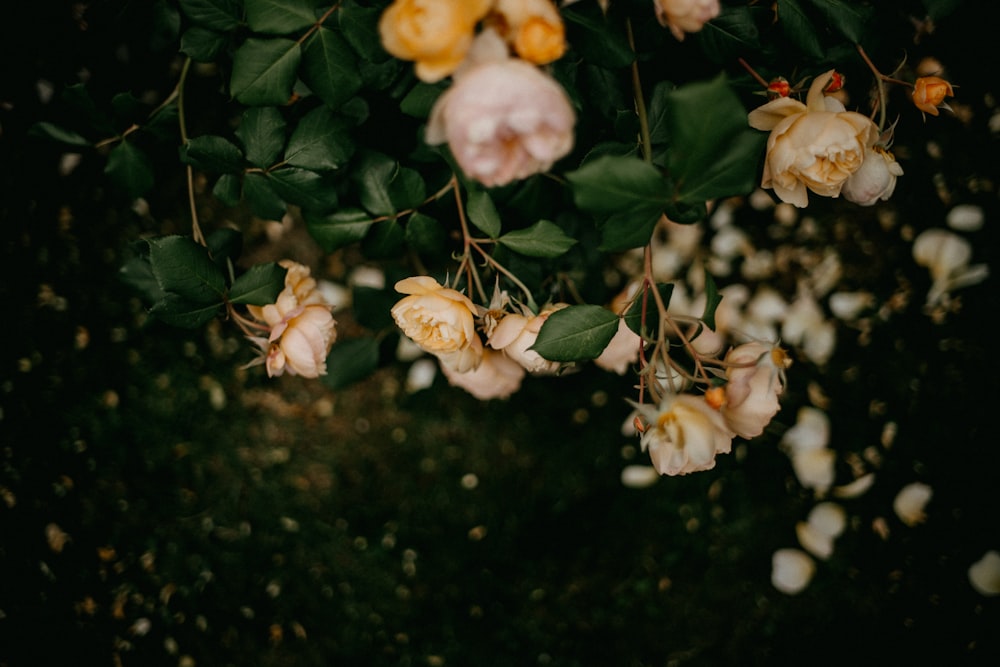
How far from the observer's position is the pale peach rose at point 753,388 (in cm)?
66

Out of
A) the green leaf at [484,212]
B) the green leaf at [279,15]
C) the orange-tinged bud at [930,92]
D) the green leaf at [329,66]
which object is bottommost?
the green leaf at [484,212]

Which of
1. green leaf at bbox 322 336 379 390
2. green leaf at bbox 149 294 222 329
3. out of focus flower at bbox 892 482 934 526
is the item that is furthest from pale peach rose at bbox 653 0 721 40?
out of focus flower at bbox 892 482 934 526

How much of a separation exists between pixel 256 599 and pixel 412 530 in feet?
1.56

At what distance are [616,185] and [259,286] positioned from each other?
0.50 meters

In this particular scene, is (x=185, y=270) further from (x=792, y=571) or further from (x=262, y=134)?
(x=792, y=571)

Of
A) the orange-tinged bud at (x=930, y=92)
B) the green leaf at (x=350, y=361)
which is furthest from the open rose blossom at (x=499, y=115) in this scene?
the green leaf at (x=350, y=361)

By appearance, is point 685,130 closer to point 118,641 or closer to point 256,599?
point 256,599

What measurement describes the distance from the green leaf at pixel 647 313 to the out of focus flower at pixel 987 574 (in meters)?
1.38

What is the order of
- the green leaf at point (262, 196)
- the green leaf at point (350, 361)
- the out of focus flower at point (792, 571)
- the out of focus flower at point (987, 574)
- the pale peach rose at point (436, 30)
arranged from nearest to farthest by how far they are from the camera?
the pale peach rose at point (436, 30)
the green leaf at point (262, 196)
the green leaf at point (350, 361)
the out of focus flower at point (987, 574)
the out of focus flower at point (792, 571)

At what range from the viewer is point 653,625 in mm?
1708

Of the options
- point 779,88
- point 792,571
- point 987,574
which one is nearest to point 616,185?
point 779,88

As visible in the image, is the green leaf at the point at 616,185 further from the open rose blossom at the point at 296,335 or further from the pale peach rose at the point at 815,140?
the open rose blossom at the point at 296,335

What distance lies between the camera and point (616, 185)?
59 centimetres

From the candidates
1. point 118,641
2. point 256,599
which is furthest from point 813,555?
point 118,641
